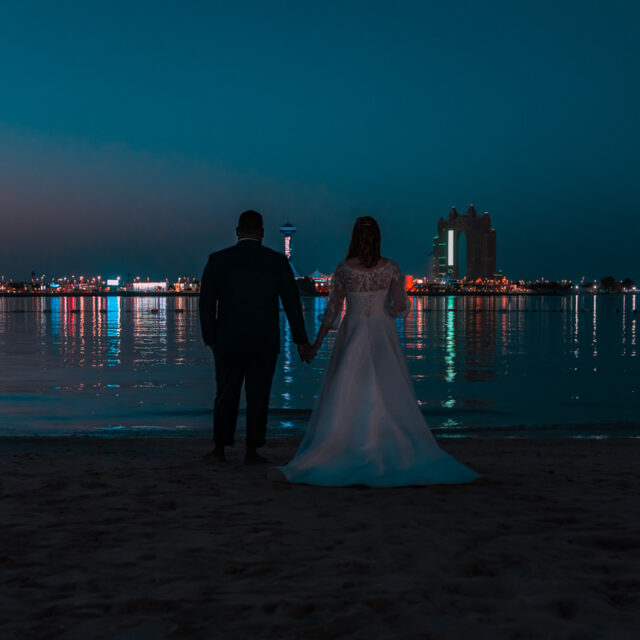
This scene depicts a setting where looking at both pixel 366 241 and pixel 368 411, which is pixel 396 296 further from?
pixel 368 411

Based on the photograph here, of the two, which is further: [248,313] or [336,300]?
[248,313]

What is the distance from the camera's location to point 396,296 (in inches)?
271

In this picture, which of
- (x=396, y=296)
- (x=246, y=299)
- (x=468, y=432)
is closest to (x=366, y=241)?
(x=396, y=296)

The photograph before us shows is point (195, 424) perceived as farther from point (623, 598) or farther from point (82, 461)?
point (623, 598)

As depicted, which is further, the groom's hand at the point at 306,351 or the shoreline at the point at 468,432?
the shoreline at the point at 468,432

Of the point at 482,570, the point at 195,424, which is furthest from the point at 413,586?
the point at 195,424

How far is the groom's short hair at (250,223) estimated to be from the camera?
297 inches

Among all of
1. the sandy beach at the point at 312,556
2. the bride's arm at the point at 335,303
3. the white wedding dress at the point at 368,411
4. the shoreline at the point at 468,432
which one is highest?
the bride's arm at the point at 335,303

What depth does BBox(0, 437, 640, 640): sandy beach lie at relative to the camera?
3359 millimetres

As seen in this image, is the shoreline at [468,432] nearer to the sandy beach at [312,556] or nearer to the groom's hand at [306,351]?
the groom's hand at [306,351]

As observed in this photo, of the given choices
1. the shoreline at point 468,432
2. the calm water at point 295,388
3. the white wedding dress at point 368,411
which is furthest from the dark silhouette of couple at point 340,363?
the calm water at point 295,388

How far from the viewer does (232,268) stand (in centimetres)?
743

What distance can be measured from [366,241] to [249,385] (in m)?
1.85

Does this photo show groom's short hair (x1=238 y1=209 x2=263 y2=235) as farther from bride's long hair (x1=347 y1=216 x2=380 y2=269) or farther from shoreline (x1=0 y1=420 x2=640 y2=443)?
shoreline (x1=0 y1=420 x2=640 y2=443)
